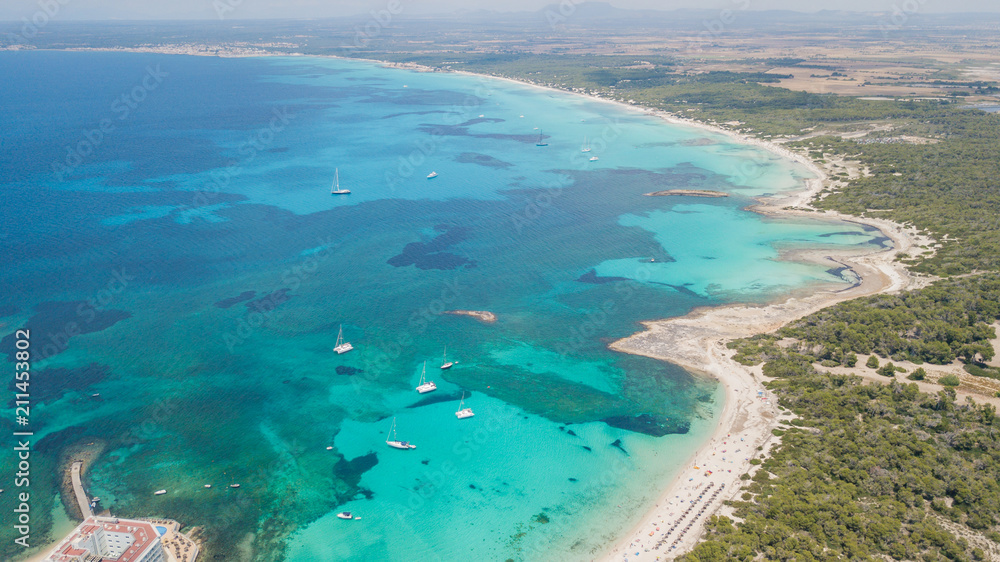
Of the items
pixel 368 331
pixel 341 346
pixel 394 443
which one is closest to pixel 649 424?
pixel 394 443

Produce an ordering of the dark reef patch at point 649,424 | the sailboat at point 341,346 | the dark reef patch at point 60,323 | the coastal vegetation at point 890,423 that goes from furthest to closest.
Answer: the sailboat at point 341,346 < the dark reef patch at point 60,323 < the dark reef patch at point 649,424 < the coastal vegetation at point 890,423

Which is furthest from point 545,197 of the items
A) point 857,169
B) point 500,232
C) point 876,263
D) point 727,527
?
point 727,527

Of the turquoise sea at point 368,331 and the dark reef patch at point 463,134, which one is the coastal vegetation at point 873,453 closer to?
the turquoise sea at point 368,331

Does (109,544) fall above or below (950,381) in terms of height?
above

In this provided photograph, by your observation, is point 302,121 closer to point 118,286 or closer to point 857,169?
point 118,286

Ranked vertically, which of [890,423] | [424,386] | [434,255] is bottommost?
[424,386]

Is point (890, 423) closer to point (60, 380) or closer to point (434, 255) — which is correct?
point (434, 255)
